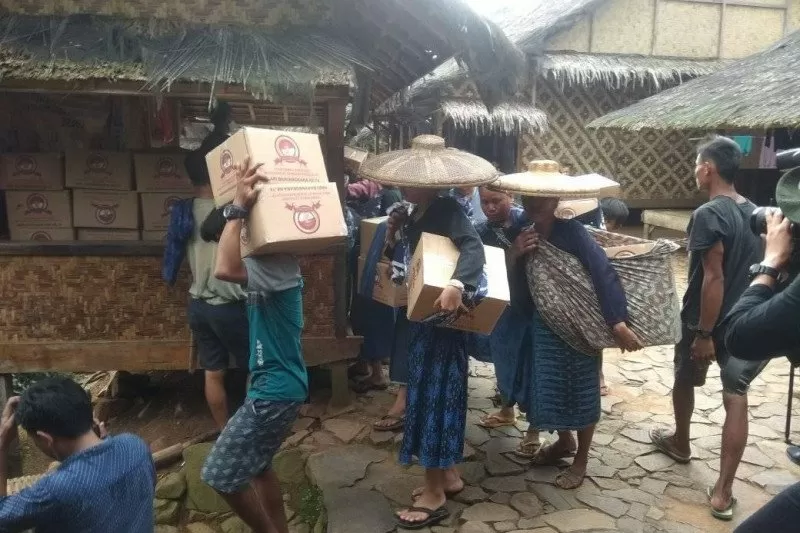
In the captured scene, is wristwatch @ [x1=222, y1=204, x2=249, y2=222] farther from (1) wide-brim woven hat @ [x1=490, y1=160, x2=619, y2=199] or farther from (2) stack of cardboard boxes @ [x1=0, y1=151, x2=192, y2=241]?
(2) stack of cardboard boxes @ [x1=0, y1=151, x2=192, y2=241]

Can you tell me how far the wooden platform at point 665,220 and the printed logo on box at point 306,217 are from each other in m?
9.69

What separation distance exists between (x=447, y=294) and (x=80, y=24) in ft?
10.5

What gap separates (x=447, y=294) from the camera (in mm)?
2787

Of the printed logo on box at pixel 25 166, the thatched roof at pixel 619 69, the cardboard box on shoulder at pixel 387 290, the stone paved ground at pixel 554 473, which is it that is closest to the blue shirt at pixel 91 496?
the stone paved ground at pixel 554 473

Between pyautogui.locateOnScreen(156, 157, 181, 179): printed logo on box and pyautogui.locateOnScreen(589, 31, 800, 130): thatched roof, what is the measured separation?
19.7 feet

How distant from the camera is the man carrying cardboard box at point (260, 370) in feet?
8.59

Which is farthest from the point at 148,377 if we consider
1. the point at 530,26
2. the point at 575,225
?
the point at 530,26

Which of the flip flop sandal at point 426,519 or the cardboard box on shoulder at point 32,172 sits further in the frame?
the cardboard box on shoulder at point 32,172

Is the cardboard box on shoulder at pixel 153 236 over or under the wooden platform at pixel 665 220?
over

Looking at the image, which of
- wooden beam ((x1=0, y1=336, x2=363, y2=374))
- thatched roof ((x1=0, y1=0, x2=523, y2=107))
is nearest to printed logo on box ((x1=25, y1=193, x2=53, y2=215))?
wooden beam ((x1=0, y1=336, x2=363, y2=374))

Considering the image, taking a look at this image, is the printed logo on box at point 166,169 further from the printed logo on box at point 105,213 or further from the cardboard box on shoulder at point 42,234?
the cardboard box on shoulder at point 42,234

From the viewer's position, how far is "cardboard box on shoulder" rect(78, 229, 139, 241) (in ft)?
15.1

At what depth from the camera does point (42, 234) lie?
4.55m

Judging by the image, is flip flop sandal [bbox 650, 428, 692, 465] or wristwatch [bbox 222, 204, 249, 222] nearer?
wristwatch [bbox 222, 204, 249, 222]
